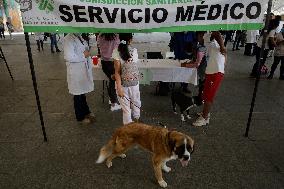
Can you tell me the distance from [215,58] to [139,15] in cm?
178

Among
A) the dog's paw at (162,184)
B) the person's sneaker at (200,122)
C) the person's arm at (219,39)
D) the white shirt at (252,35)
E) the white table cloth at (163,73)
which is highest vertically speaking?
the person's arm at (219,39)

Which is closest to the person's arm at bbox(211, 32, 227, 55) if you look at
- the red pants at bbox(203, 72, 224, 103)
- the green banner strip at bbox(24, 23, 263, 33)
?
the red pants at bbox(203, 72, 224, 103)

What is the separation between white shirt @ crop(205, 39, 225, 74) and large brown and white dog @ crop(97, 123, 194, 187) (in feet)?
6.46

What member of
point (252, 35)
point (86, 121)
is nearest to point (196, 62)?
point (86, 121)

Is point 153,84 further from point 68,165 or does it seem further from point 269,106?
point 68,165

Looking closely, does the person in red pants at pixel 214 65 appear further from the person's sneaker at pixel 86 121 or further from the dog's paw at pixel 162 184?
the person's sneaker at pixel 86 121

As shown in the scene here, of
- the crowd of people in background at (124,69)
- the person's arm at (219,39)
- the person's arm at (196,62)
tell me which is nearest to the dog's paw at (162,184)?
the crowd of people in background at (124,69)

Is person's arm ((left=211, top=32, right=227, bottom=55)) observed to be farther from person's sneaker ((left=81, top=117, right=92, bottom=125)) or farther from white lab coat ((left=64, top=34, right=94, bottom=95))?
person's sneaker ((left=81, top=117, right=92, bottom=125))

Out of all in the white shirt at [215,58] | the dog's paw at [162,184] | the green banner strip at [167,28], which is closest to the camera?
the dog's paw at [162,184]

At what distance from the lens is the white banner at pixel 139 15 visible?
4.00m

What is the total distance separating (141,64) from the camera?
21.8 ft

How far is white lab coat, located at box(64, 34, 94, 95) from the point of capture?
15.8 feet

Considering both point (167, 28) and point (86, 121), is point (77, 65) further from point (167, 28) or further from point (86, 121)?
point (167, 28)

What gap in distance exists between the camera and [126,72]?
4.49 meters
